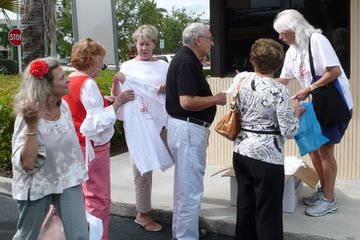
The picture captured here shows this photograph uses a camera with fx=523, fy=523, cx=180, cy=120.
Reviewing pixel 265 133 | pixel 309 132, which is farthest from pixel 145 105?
pixel 309 132

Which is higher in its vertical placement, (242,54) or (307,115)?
(242,54)

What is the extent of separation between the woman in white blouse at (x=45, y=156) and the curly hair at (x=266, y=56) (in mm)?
1303

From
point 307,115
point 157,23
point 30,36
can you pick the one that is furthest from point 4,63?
point 307,115

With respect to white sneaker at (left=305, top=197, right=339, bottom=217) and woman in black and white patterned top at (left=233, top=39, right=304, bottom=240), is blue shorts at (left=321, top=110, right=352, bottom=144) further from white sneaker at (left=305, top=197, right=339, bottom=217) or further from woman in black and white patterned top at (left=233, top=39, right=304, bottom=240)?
woman in black and white patterned top at (left=233, top=39, right=304, bottom=240)

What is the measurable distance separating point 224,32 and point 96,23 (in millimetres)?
1548

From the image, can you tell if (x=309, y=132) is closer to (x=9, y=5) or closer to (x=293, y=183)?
(x=293, y=183)

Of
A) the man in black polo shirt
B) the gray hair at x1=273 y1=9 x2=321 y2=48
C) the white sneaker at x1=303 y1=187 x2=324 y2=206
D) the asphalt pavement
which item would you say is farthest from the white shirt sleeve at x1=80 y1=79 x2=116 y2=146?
the white sneaker at x1=303 y1=187 x2=324 y2=206

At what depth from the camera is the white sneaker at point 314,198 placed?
4738 millimetres

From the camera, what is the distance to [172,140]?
163 inches

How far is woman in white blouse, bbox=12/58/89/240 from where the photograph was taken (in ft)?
9.41

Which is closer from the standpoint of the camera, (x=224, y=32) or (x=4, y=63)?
(x=224, y=32)

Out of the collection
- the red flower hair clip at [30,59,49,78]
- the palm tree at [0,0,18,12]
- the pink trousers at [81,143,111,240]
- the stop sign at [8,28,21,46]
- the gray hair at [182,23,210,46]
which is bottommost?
the pink trousers at [81,143,111,240]

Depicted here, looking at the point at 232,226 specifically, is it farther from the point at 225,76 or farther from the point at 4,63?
the point at 4,63

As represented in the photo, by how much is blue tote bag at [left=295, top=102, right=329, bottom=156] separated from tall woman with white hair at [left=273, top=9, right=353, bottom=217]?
131 millimetres
